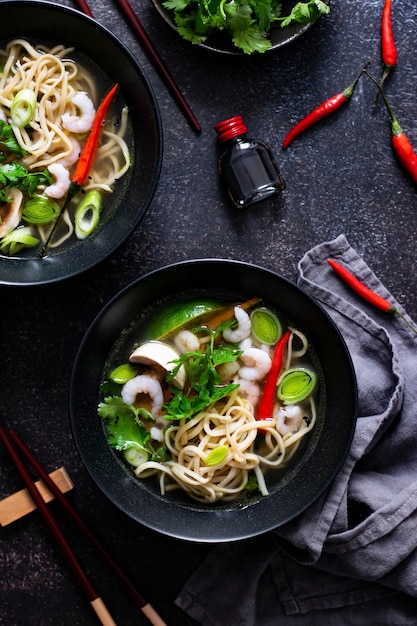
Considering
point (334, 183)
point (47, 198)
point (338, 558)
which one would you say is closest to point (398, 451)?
point (338, 558)

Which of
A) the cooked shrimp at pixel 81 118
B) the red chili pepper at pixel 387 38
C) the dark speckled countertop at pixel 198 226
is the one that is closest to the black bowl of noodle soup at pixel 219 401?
the dark speckled countertop at pixel 198 226

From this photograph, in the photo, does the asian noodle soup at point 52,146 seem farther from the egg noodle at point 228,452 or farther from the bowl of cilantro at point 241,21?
the egg noodle at point 228,452

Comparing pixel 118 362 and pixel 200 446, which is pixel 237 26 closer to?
A: pixel 118 362

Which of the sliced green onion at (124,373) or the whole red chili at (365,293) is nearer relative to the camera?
the sliced green onion at (124,373)

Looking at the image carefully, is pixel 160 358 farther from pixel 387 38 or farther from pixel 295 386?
pixel 387 38

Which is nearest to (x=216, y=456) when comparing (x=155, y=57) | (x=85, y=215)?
(x=85, y=215)

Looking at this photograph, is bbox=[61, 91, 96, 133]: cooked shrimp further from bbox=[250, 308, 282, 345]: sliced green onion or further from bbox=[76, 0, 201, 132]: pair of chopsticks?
bbox=[250, 308, 282, 345]: sliced green onion
